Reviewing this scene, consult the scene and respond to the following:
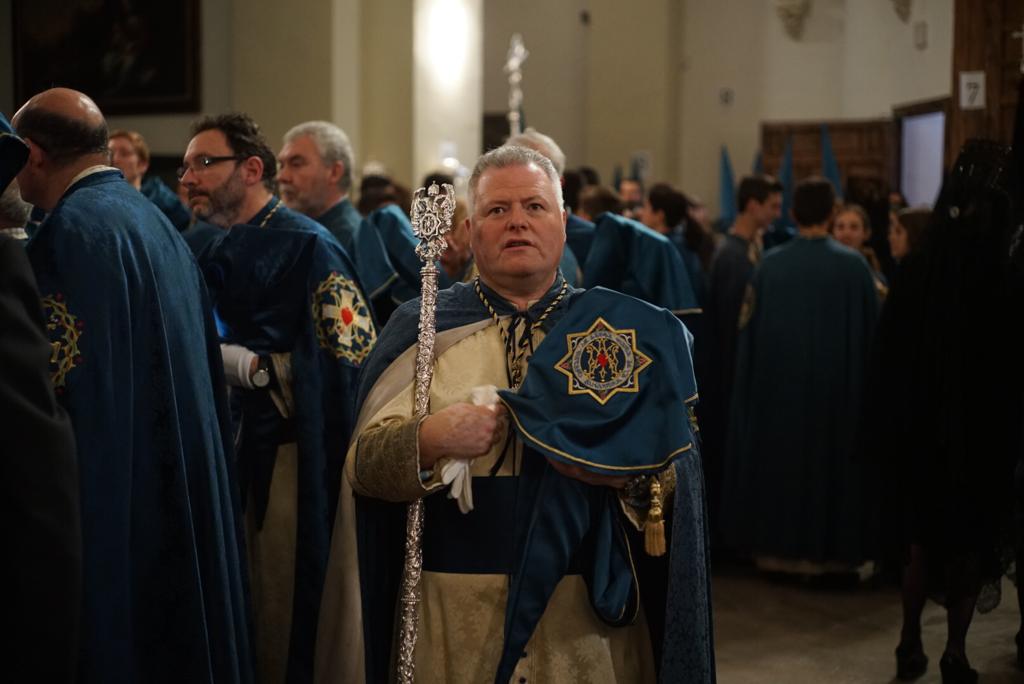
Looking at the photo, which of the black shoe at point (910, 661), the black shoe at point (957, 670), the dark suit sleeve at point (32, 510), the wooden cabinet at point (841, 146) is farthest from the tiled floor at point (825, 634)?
the wooden cabinet at point (841, 146)

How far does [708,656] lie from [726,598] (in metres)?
3.65

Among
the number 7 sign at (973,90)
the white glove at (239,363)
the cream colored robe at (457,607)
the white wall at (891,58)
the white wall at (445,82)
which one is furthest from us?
the white wall at (891,58)

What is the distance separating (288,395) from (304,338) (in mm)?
192

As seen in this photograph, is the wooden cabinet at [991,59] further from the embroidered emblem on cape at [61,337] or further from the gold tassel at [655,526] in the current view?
the embroidered emblem on cape at [61,337]

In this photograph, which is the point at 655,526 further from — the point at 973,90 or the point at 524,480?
the point at 973,90

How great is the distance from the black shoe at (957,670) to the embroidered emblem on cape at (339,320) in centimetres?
250

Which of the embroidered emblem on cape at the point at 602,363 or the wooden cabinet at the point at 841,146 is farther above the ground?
the wooden cabinet at the point at 841,146

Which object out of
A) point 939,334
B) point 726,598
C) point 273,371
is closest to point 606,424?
point 273,371

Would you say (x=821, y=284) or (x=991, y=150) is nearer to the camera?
(x=991, y=150)

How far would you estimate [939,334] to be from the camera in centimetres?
448

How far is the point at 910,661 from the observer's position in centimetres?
475

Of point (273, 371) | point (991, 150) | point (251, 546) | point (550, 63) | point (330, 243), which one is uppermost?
point (550, 63)

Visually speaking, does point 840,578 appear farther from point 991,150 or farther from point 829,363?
point 991,150

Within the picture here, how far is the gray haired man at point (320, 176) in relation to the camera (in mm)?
5121
